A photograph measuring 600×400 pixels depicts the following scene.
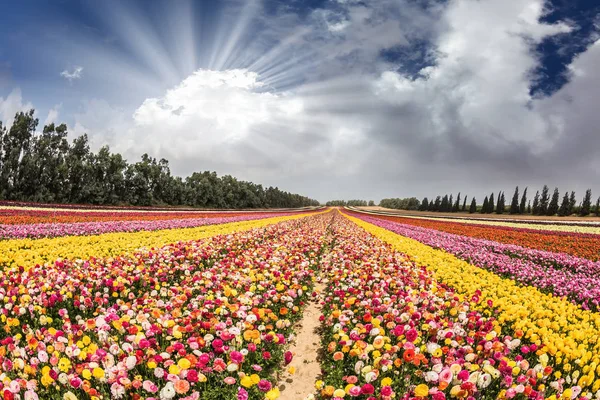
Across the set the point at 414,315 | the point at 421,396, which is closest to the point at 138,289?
the point at 414,315

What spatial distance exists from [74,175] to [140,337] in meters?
57.9

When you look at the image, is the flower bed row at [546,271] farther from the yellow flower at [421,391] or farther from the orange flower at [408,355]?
the yellow flower at [421,391]

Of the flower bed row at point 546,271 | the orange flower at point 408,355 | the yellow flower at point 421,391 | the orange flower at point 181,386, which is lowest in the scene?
the orange flower at point 181,386

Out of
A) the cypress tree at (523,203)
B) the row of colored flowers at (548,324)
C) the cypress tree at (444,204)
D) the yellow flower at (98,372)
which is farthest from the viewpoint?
the cypress tree at (444,204)

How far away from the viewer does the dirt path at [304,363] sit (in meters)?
4.45

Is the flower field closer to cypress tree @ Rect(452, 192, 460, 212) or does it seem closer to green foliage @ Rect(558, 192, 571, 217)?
green foliage @ Rect(558, 192, 571, 217)

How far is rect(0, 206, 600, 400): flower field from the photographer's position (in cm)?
338

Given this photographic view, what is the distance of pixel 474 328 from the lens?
15.6 ft

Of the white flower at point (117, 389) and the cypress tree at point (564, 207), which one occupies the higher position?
the cypress tree at point (564, 207)

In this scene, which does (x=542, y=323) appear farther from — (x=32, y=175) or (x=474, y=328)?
(x=32, y=175)

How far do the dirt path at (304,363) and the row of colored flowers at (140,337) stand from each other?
242 millimetres

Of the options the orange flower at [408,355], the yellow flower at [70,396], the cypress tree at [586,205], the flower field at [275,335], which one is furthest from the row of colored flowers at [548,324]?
the cypress tree at [586,205]

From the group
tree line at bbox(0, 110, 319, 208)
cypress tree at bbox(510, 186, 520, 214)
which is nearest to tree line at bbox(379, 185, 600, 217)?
cypress tree at bbox(510, 186, 520, 214)

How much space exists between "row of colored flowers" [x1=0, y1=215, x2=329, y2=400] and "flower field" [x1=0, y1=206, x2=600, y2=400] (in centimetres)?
2
